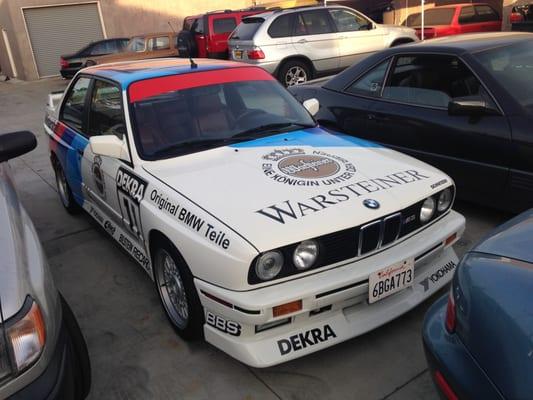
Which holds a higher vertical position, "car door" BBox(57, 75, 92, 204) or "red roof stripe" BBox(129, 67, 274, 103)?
"red roof stripe" BBox(129, 67, 274, 103)

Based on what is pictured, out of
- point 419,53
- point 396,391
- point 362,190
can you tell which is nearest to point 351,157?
point 362,190

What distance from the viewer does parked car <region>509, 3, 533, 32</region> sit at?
39.3 feet

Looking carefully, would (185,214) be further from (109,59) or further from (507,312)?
(109,59)

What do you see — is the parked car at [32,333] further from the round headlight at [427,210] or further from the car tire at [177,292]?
the round headlight at [427,210]

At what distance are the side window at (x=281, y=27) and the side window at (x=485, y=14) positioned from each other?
659 cm

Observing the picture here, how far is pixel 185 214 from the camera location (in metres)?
2.70

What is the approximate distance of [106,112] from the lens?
3.89 meters

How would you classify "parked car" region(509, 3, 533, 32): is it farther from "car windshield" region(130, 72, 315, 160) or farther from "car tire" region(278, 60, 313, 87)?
"car windshield" region(130, 72, 315, 160)

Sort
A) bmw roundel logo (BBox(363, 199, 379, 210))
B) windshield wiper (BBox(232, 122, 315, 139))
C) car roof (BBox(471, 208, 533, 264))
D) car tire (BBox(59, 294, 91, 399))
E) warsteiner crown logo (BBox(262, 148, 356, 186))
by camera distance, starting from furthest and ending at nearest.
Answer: windshield wiper (BBox(232, 122, 315, 139))
warsteiner crown logo (BBox(262, 148, 356, 186))
bmw roundel logo (BBox(363, 199, 379, 210))
car tire (BBox(59, 294, 91, 399))
car roof (BBox(471, 208, 533, 264))

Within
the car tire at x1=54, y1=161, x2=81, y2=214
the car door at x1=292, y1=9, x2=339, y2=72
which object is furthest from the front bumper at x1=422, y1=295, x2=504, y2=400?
the car door at x1=292, y1=9, x2=339, y2=72

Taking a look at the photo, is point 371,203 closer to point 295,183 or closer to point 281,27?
point 295,183

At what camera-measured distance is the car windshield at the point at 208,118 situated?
3.37m

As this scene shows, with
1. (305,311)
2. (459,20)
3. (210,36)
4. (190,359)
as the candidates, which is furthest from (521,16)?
(190,359)

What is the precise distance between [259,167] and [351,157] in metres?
0.61
